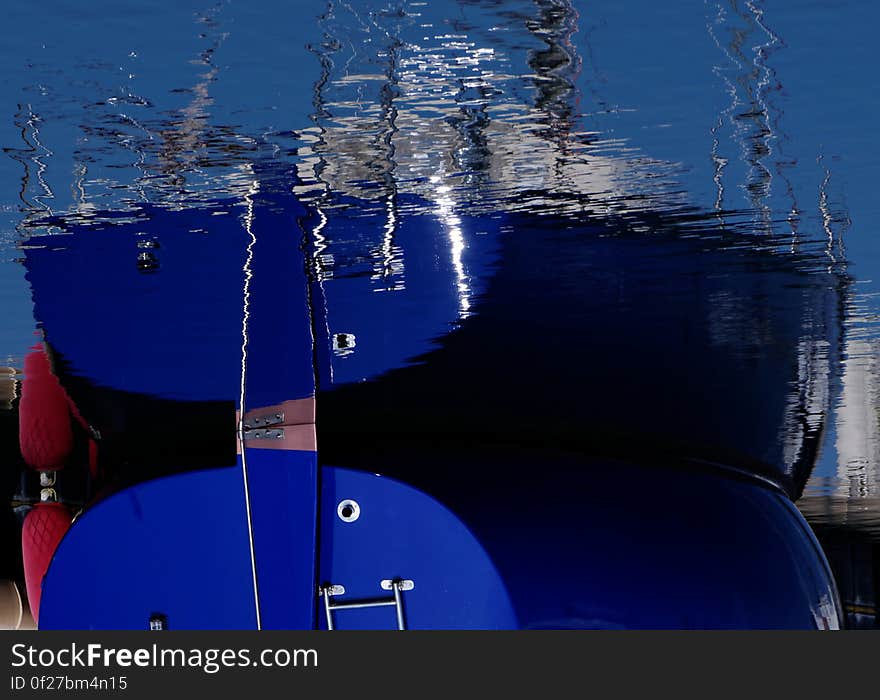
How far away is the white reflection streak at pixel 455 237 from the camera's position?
2.59 metres

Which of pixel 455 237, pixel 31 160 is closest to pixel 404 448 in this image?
pixel 455 237

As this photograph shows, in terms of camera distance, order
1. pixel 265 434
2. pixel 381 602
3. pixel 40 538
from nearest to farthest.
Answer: pixel 381 602 → pixel 265 434 → pixel 40 538

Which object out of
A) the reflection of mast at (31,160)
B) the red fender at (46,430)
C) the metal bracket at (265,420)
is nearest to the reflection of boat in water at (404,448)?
the metal bracket at (265,420)

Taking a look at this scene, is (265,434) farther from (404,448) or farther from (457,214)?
(457,214)

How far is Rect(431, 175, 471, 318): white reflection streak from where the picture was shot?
259 cm

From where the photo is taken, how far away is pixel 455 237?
277 cm

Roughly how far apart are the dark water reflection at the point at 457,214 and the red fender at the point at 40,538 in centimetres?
57

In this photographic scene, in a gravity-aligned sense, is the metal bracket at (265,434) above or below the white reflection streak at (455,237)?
below

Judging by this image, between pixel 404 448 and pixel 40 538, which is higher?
pixel 404 448

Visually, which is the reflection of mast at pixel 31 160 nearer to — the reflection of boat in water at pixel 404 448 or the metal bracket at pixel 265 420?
the reflection of boat in water at pixel 404 448

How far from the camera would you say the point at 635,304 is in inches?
127

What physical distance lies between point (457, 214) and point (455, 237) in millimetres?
104

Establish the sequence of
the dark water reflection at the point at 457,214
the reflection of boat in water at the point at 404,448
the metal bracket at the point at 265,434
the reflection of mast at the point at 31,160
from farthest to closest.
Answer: the metal bracket at the point at 265,434 → the reflection of boat in water at the point at 404,448 → the reflection of mast at the point at 31,160 → the dark water reflection at the point at 457,214

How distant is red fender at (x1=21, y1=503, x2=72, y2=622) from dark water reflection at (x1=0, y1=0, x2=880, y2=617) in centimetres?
57
